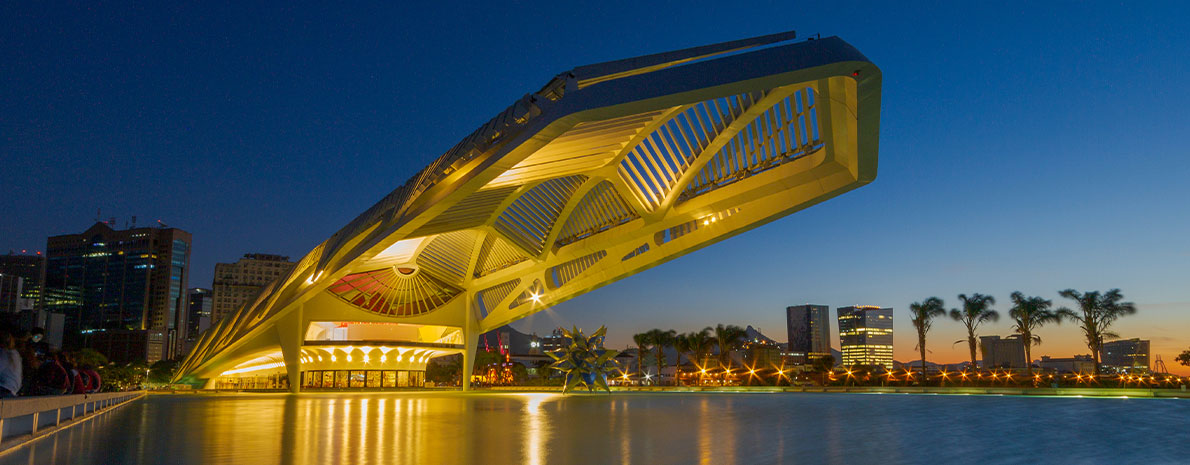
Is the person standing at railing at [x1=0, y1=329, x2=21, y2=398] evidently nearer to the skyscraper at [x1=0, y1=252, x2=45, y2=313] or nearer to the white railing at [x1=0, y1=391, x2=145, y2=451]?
the white railing at [x1=0, y1=391, x2=145, y2=451]

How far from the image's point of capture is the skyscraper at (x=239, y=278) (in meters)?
158

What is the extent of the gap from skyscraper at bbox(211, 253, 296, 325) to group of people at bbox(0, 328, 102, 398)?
154 metres

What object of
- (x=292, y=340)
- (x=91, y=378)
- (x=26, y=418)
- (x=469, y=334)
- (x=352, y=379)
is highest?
(x=469, y=334)

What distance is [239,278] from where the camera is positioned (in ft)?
526

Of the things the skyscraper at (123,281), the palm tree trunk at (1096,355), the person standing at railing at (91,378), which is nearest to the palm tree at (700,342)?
the palm tree trunk at (1096,355)

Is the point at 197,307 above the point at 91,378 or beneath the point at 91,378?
above

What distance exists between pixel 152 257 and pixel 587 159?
163 metres

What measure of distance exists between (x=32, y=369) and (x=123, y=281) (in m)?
171

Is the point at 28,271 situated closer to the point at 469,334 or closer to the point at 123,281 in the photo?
the point at 123,281

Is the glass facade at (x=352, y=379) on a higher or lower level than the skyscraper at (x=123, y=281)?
lower

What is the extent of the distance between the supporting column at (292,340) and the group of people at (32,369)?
3378 centimetres

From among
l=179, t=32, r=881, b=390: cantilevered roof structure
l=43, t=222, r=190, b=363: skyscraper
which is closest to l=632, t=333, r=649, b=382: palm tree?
l=179, t=32, r=881, b=390: cantilevered roof structure

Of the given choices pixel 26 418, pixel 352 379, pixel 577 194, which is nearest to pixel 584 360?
pixel 577 194

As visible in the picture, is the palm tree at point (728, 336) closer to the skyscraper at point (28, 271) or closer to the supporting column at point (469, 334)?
the supporting column at point (469, 334)
